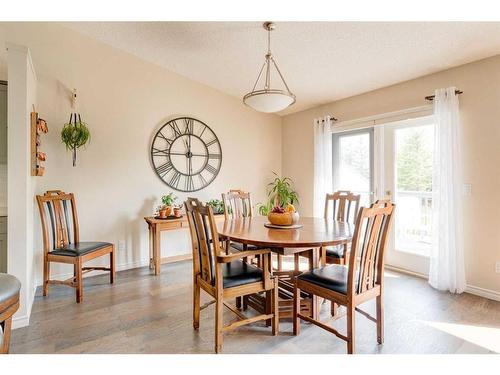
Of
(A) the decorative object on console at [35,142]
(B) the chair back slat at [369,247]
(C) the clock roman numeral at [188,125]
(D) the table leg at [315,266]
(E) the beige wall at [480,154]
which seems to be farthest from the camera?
(C) the clock roman numeral at [188,125]

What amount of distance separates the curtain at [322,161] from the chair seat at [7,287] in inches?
147

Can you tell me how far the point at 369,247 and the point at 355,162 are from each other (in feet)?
8.57

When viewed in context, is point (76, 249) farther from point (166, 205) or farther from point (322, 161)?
point (322, 161)

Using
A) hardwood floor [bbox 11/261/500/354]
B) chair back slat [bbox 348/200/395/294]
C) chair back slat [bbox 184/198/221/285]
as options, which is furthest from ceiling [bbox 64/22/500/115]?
hardwood floor [bbox 11/261/500/354]

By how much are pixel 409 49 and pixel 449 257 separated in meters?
2.14

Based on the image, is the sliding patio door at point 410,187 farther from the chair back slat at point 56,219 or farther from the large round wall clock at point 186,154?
the chair back slat at point 56,219

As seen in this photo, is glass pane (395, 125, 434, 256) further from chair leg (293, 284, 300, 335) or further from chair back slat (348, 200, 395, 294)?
chair leg (293, 284, 300, 335)

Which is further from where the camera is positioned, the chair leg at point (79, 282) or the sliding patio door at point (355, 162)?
the sliding patio door at point (355, 162)

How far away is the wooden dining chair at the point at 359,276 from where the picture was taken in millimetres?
1812

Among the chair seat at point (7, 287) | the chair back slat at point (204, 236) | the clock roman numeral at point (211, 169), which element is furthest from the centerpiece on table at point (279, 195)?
the chair seat at point (7, 287)

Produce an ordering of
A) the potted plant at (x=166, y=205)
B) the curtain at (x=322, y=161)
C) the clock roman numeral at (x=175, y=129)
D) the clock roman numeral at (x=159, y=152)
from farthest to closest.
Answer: the curtain at (x=322, y=161), the clock roman numeral at (x=175, y=129), the clock roman numeral at (x=159, y=152), the potted plant at (x=166, y=205)

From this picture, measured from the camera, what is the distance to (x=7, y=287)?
1458mm

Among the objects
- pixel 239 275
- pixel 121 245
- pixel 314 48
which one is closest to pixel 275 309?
pixel 239 275
